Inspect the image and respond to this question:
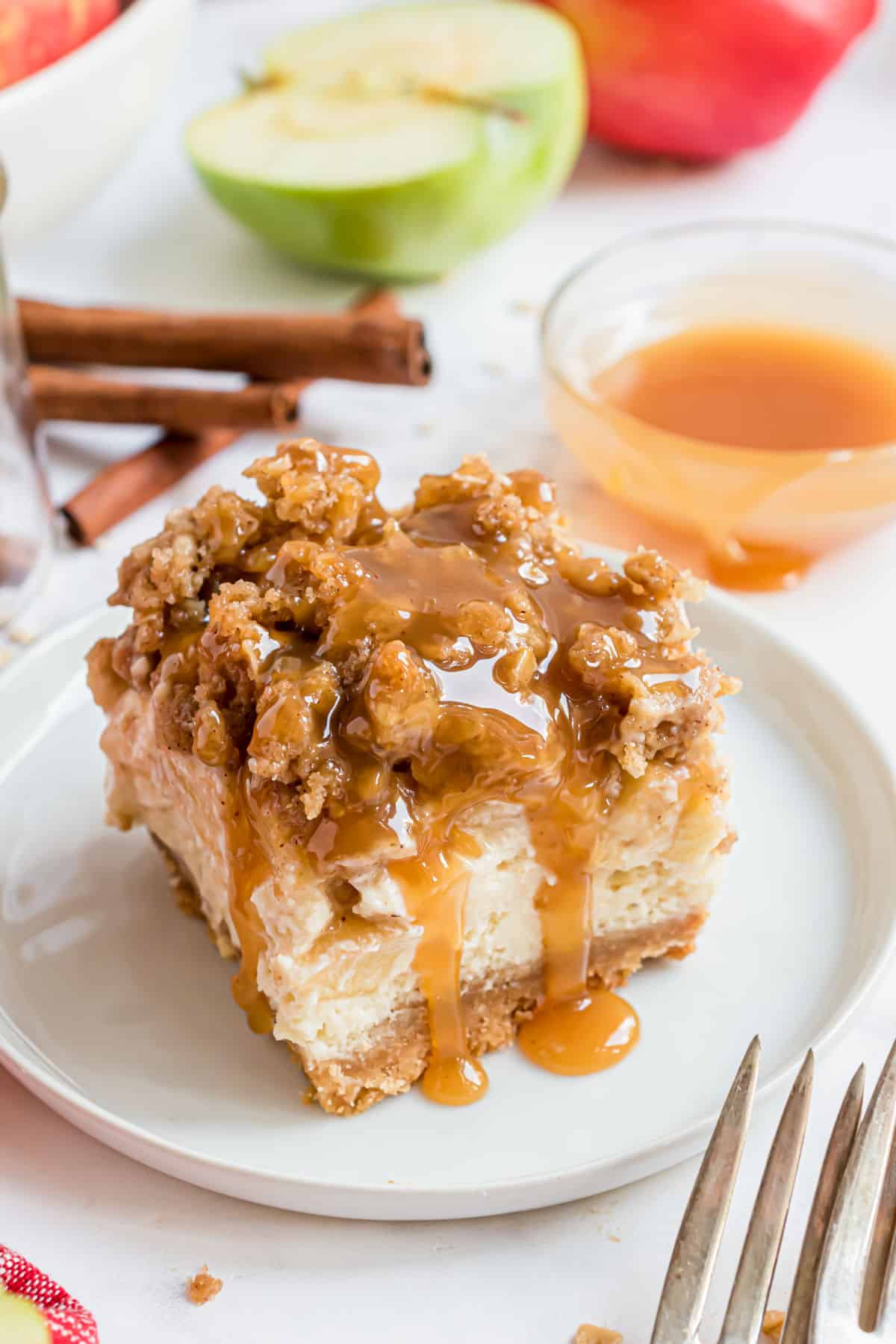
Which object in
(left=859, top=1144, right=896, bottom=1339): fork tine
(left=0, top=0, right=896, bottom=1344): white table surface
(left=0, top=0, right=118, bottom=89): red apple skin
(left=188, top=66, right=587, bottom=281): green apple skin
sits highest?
(left=0, top=0, right=118, bottom=89): red apple skin

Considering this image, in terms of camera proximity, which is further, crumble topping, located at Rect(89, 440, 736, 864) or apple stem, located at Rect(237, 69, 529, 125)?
apple stem, located at Rect(237, 69, 529, 125)

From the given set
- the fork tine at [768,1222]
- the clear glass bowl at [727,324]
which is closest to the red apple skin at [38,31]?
the clear glass bowl at [727,324]

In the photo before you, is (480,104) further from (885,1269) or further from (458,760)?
(885,1269)

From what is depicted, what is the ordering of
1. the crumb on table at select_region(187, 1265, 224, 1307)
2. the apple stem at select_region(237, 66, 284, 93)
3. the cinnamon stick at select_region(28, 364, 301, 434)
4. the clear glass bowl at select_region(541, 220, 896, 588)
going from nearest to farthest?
the crumb on table at select_region(187, 1265, 224, 1307) → the clear glass bowl at select_region(541, 220, 896, 588) → the cinnamon stick at select_region(28, 364, 301, 434) → the apple stem at select_region(237, 66, 284, 93)

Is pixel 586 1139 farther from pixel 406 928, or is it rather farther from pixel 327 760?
pixel 327 760

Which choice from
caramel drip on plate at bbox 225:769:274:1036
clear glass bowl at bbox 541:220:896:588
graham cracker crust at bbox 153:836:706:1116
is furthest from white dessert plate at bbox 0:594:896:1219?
clear glass bowl at bbox 541:220:896:588

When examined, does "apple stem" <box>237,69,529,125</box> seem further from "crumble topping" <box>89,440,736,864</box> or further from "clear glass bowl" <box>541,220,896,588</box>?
"crumble topping" <box>89,440,736,864</box>

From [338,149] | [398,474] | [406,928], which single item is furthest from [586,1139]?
[338,149]
